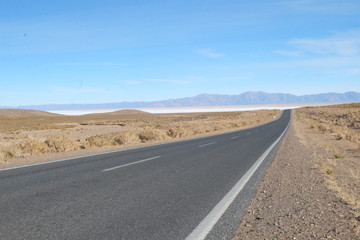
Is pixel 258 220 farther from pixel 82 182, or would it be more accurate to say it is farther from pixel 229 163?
pixel 229 163

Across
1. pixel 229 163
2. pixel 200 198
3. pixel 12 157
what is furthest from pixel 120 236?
pixel 12 157

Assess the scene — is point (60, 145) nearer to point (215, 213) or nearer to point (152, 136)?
point (152, 136)

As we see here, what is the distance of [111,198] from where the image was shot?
6113mm

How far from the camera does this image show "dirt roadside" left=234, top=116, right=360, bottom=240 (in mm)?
4539

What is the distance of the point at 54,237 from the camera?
163 inches

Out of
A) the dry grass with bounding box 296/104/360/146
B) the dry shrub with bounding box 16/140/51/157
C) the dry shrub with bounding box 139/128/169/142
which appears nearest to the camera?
the dry shrub with bounding box 16/140/51/157

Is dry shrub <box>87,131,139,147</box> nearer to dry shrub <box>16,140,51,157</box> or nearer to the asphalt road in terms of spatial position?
dry shrub <box>16,140,51,157</box>

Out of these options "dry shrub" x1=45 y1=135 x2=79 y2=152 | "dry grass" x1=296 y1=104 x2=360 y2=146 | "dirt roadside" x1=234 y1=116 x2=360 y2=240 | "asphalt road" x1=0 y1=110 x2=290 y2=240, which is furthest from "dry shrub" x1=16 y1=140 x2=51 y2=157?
"dry grass" x1=296 y1=104 x2=360 y2=146

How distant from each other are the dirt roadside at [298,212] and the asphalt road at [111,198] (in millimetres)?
772

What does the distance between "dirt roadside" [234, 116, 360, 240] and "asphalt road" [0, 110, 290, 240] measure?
0.77 metres

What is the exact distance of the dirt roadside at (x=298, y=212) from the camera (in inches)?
179

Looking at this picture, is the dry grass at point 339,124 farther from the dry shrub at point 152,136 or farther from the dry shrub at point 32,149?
the dry shrub at point 32,149

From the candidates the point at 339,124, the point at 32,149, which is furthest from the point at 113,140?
the point at 339,124

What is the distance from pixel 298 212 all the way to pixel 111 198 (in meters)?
3.24
